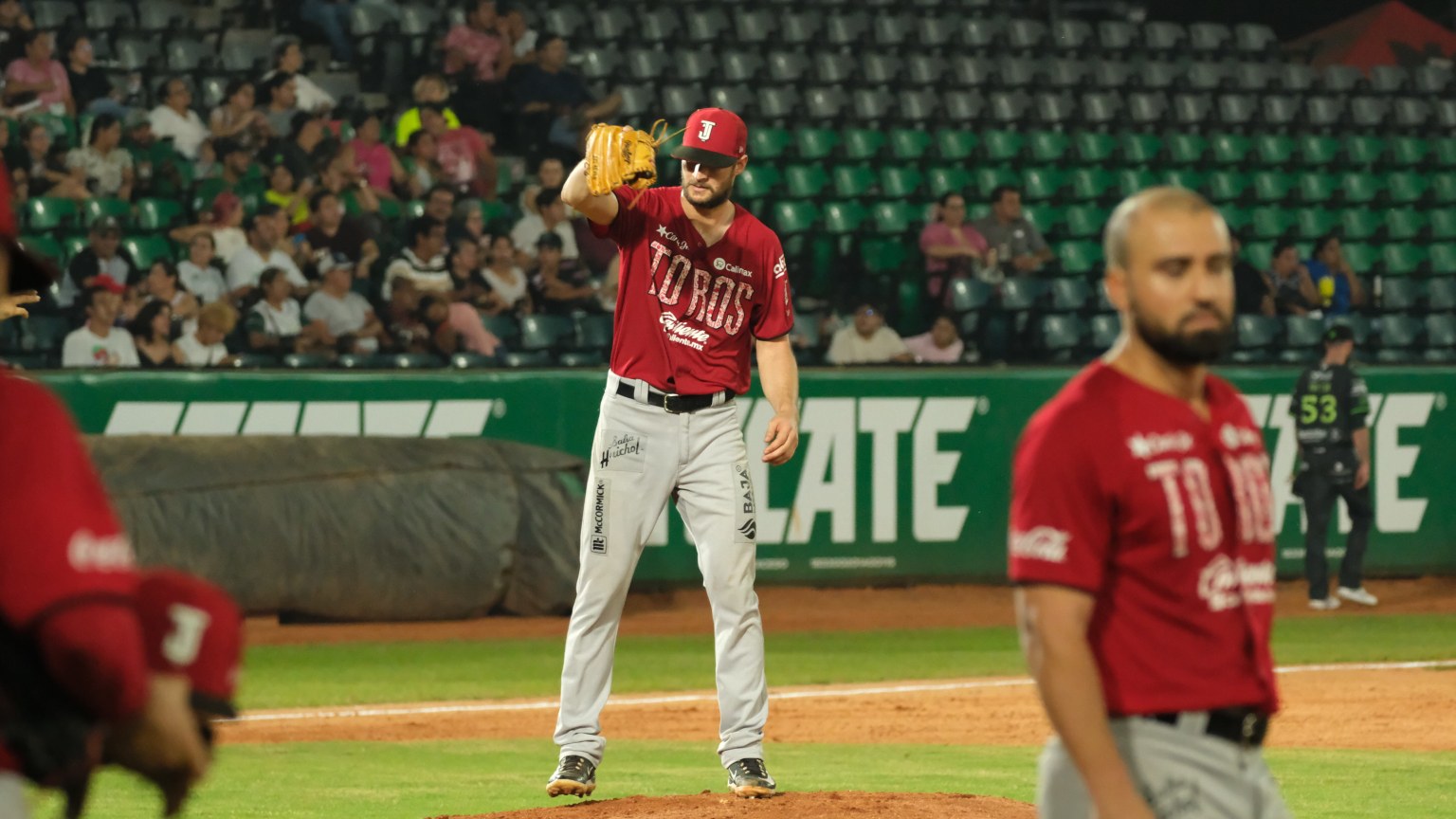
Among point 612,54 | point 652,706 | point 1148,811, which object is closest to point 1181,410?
point 1148,811

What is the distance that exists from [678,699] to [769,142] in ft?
30.7

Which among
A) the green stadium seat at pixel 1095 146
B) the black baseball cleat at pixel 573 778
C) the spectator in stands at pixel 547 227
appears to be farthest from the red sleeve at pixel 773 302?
the green stadium seat at pixel 1095 146

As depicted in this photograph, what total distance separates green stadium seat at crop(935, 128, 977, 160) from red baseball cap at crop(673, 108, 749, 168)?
44.1ft

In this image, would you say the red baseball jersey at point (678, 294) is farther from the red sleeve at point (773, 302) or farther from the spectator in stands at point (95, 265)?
the spectator in stands at point (95, 265)

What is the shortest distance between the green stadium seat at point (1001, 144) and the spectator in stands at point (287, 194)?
751 cm

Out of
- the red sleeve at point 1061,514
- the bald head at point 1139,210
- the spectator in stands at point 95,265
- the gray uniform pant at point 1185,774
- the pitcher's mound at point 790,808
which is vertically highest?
the bald head at point 1139,210

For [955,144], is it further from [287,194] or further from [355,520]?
[355,520]

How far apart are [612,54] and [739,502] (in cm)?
1315

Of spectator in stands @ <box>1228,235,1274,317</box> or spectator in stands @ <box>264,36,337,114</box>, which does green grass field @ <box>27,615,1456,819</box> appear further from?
spectator in stands @ <box>264,36,337,114</box>

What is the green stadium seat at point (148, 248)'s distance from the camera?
615 inches

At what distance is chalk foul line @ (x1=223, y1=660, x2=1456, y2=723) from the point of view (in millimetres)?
10602

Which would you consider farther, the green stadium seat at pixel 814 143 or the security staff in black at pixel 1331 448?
the green stadium seat at pixel 814 143

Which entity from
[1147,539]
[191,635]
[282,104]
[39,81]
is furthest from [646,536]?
[39,81]

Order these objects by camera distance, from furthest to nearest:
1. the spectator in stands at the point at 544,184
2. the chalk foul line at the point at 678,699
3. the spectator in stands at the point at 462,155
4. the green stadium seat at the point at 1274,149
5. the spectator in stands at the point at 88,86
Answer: the green stadium seat at the point at 1274,149 → the spectator in stands at the point at 462,155 → the spectator in stands at the point at 544,184 → the spectator in stands at the point at 88,86 → the chalk foul line at the point at 678,699
